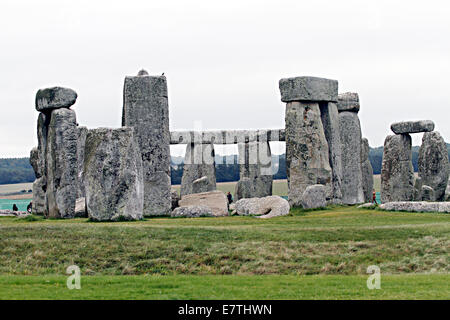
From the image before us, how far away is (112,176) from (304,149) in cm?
887

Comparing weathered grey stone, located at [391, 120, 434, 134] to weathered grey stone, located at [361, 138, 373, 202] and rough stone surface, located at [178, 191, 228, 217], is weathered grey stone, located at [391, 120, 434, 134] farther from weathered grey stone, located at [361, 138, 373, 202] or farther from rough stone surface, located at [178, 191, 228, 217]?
rough stone surface, located at [178, 191, 228, 217]

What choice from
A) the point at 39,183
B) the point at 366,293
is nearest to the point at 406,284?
the point at 366,293

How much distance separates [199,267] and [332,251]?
9.77ft

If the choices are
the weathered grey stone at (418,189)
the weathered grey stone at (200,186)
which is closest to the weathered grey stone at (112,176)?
the weathered grey stone at (200,186)

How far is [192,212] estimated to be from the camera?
77.9ft

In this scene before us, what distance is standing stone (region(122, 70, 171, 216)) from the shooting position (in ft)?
82.6

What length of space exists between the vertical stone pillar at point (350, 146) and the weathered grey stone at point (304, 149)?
10.9ft

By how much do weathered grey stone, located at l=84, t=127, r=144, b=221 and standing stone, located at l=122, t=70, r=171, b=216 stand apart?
153 inches

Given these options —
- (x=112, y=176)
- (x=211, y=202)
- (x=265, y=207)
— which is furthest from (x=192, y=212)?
(x=112, y=176)

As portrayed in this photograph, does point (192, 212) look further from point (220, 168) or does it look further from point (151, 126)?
point (220, 168)
